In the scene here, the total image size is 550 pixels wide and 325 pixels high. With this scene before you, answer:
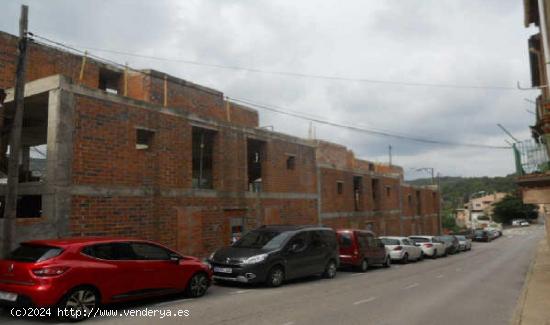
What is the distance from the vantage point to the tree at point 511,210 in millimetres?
109750

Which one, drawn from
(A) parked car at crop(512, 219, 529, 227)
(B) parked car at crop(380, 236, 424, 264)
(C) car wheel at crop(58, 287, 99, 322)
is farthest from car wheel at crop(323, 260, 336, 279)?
(A) parked car at crop(512, 219, 529, 227)

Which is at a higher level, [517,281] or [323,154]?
[323,154]

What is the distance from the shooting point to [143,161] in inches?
606

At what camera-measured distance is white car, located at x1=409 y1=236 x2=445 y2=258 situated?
28.7m

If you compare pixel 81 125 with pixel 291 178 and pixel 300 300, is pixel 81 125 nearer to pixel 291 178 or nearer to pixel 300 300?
pixel 300 300

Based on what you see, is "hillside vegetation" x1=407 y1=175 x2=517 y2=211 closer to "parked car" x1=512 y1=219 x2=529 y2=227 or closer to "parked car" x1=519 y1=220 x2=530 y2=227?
"parked car" x1=512 y1=219 x2=529 y2=227

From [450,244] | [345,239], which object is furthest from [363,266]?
[450,244]

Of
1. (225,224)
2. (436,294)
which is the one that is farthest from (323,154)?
(436,294)

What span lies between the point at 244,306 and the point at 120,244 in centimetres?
287

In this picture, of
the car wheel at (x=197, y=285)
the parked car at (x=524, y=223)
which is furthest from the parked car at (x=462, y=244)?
the parked car at (x=524, y=223)

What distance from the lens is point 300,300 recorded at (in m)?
10.8

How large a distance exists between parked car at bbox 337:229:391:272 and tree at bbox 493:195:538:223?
10332cm

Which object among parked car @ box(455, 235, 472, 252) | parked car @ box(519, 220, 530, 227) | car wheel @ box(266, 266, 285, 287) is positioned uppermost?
car wheel @ box(266, 266, 285, 287)

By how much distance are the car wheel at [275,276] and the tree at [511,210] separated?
111 m
